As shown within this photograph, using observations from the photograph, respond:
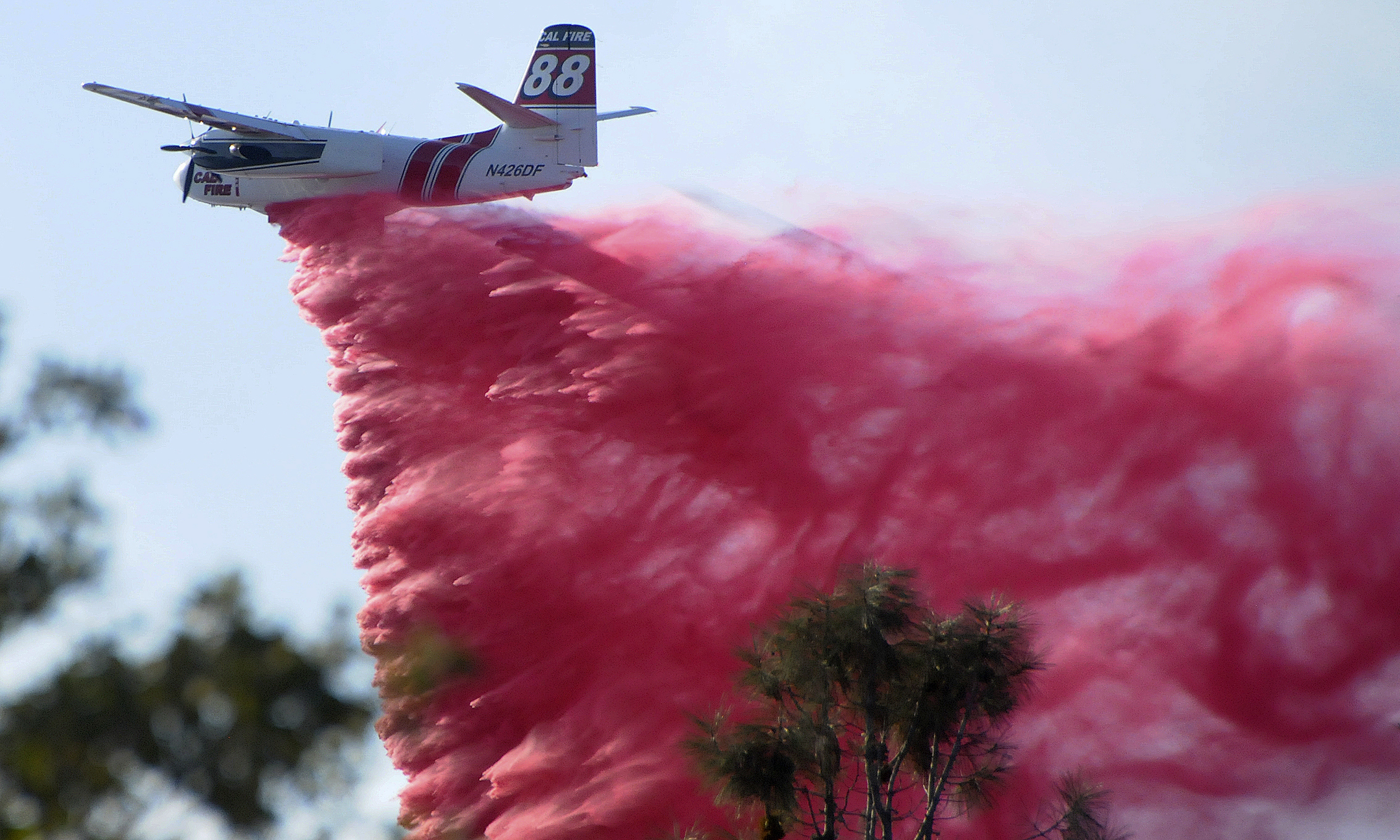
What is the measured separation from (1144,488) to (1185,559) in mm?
1225

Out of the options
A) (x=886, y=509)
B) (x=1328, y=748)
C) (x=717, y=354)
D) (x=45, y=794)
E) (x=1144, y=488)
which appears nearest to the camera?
(x=45, y=794)

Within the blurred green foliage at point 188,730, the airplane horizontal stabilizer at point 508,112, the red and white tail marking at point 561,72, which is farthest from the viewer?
the red and white tail marking at point 561,72

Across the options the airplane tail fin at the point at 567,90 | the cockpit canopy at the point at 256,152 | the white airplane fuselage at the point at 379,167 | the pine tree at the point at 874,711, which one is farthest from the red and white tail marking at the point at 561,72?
the pine tree at the point at 874,711

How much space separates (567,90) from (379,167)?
165 inches

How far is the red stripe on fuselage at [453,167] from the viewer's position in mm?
30672

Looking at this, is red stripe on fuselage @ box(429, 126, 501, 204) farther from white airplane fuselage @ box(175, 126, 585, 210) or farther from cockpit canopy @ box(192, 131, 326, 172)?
cockpit canopy @ box(192, 131, 326, 172)

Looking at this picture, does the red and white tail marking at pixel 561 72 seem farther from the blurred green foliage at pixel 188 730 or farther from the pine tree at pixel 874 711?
the blurred green foliage at pixel 188 730

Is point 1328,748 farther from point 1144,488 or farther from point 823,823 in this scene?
point 823,823

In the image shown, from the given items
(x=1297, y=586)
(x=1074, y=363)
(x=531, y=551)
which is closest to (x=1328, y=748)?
(x=1297, y=586)

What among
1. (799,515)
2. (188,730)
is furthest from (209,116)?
(188,730)

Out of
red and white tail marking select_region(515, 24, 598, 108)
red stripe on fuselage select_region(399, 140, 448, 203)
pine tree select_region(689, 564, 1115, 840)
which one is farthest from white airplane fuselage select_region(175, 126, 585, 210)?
pine tree select_region(689, 564, 1115, 840)

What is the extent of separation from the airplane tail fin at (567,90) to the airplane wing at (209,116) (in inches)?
195

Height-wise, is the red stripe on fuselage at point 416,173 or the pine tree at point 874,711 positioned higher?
the red stripe on fuselage at point 416,173

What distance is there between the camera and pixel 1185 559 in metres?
21.1
